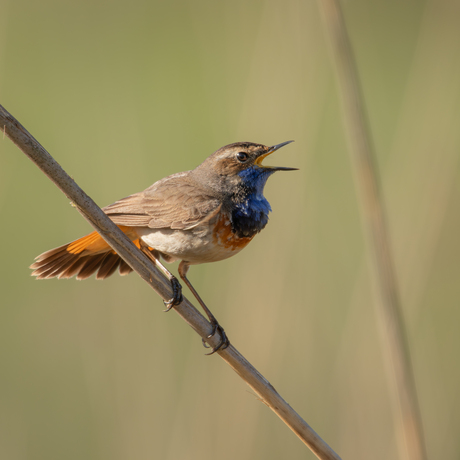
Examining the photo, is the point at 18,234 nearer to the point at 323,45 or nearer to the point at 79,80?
the point at 79,80

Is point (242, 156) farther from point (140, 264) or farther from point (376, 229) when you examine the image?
point (140, 264)

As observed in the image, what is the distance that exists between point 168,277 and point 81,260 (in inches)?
23.6

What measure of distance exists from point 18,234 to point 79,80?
5.67 ft

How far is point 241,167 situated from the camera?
9.88 feet

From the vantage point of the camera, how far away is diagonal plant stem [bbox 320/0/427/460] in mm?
2014

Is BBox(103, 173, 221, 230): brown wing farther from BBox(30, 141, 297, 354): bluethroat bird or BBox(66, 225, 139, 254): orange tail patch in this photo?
BBox(66, 225, 139, 254): orange tail patch

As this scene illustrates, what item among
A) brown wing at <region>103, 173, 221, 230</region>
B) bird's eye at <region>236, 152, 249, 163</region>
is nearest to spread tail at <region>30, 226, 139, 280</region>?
brown wing at <region>103, 173, 221, 230</region>

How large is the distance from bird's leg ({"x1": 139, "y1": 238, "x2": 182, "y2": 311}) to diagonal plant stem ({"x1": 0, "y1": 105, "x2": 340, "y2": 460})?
43mm

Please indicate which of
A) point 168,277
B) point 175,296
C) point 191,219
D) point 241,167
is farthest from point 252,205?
point 175,296

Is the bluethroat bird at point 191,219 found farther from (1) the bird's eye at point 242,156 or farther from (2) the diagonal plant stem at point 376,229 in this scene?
(2) the diagonal plant stem at point 376,229

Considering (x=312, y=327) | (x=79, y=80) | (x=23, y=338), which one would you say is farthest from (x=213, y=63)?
(x=23, y=338)

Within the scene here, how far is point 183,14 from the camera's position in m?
5.27

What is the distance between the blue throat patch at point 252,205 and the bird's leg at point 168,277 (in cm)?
46

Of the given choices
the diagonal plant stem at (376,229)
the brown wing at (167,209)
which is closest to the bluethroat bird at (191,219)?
the brown wing at (167,209)
